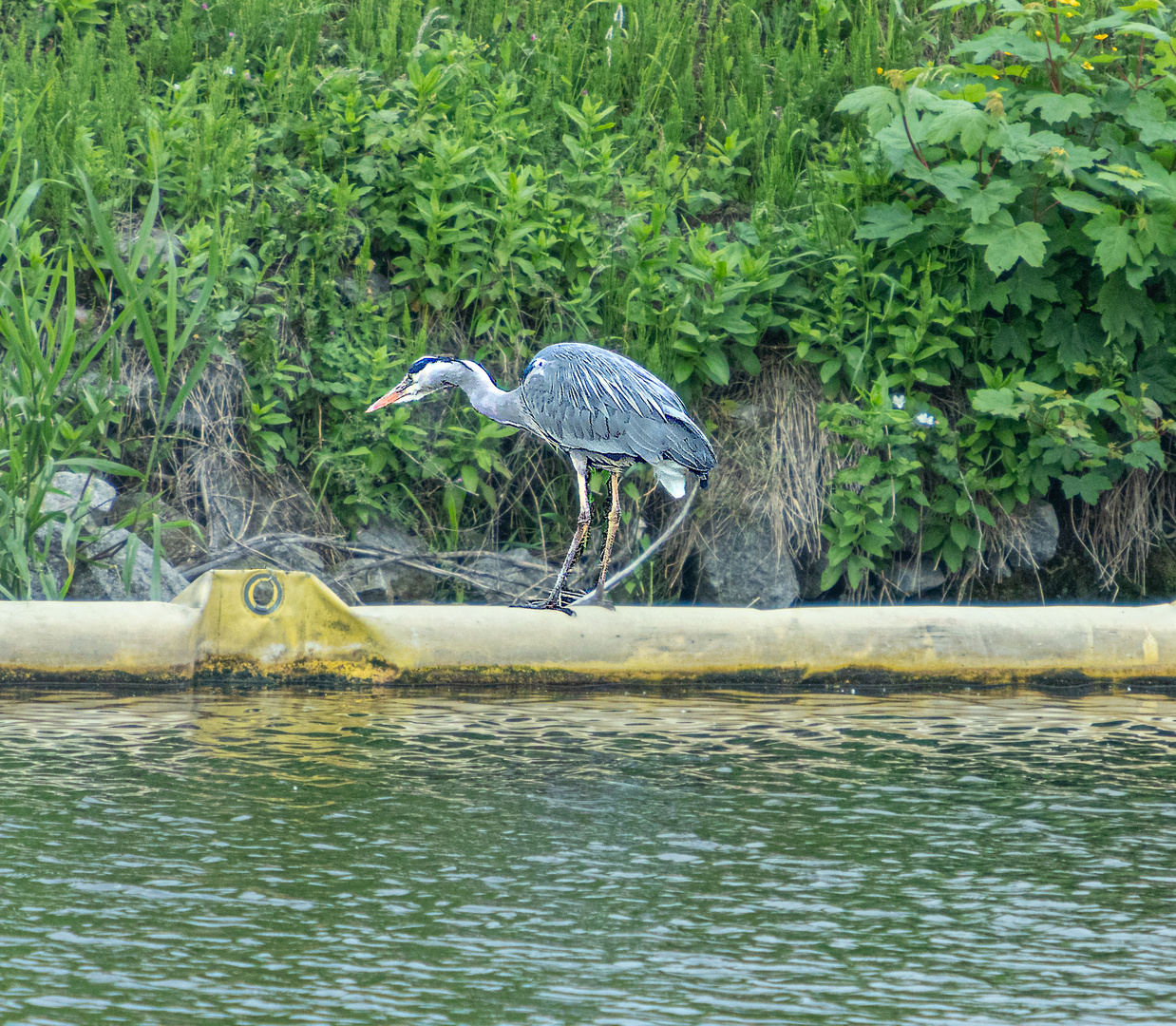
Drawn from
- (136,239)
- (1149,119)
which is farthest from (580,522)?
(1149,119)

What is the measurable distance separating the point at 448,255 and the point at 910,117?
214 centimetres

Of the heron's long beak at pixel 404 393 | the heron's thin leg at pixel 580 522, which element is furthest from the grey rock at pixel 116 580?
the heron's thin leg at pixel 580 522

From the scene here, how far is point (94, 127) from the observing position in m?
7.39

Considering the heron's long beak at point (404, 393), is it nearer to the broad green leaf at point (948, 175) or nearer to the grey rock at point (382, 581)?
the grey rock at point (382, 581)

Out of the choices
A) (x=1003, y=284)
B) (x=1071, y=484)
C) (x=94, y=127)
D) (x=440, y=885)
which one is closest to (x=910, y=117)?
(x=1003, y=284)

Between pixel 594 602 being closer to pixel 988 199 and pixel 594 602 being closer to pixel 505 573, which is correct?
pixel 505 573

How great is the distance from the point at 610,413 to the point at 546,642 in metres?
0.86

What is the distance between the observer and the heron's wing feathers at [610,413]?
18.6 feet

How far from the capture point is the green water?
2721 mm

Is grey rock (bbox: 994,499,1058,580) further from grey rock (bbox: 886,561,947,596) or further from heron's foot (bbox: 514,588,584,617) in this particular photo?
heron's foot (bbox: 514,588,584,617)

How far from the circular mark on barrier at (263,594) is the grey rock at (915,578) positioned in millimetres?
2968

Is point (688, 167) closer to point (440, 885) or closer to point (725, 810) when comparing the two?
point (725, 810)

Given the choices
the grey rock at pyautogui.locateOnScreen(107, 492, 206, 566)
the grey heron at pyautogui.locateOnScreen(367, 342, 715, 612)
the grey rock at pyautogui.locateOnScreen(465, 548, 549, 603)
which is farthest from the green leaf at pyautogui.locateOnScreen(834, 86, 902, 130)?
the grey rock at pyautogui.locateOnScreen(107, 492, 206, 566)

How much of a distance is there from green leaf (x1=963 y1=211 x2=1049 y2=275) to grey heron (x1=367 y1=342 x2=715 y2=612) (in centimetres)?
166
